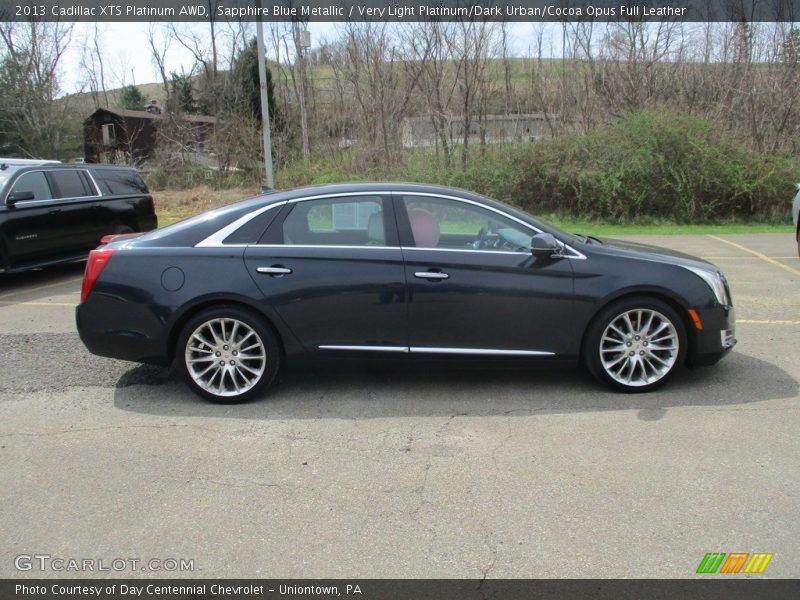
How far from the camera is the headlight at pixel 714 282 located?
5004 millimetres

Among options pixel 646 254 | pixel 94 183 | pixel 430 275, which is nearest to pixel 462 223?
pixel 430 275

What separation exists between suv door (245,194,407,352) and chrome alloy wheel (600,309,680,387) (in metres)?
1.57

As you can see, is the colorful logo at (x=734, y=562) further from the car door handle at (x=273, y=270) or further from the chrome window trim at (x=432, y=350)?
the car door handle at (x=273, y=270)

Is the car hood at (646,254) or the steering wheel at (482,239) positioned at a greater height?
the steering wheel at (482,239)

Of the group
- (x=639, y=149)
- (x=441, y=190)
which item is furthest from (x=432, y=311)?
(x=639, y=149)

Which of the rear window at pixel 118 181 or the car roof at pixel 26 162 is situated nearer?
the car roof at pixel 26 162

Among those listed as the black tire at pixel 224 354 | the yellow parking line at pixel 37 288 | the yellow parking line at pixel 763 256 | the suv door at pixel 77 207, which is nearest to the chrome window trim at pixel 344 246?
the black tire at pixel 224 354

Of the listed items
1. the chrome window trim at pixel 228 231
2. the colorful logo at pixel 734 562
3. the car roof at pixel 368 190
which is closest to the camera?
the colorful logo at pixel 734 562

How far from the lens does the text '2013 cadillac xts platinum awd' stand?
4.88 metres

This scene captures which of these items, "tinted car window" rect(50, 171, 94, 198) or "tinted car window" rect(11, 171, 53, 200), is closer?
"tinted car window" rect(11, 171, 53, 200)

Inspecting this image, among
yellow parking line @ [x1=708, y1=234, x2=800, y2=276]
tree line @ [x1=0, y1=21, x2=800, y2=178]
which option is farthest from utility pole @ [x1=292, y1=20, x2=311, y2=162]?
yellow parking line @ [x1=708, y1=234, x2=800, y2=276]

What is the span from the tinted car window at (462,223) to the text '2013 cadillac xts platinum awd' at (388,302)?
2cm

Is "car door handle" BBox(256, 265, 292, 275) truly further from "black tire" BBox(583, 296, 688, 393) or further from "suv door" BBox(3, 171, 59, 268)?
"suv door" BBox(3, 171, 59, 268)

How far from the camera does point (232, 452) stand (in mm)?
4125
